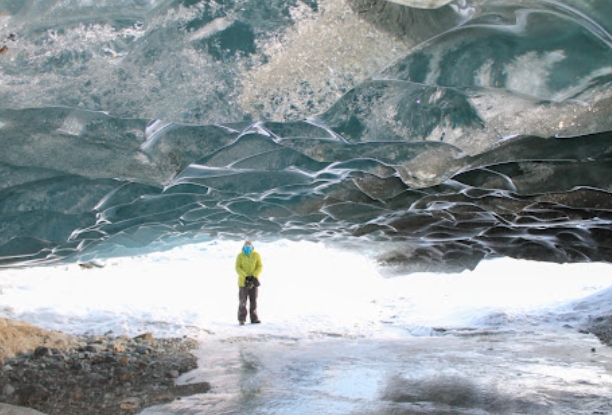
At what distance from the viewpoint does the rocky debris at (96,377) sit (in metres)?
4.99

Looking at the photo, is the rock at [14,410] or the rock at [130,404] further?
the rock at [130,404]

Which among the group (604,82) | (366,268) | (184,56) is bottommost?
(366,268)

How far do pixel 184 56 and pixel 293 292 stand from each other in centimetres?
1065

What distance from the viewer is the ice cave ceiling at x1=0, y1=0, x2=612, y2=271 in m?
3.17

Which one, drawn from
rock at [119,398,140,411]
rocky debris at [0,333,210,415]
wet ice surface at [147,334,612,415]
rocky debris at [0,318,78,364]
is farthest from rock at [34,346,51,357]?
rock at [119,398,140,411]

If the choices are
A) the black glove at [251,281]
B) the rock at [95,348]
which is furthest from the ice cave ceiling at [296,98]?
the black glove at [251,281]

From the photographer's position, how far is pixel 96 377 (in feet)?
18.9

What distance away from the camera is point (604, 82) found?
318cm

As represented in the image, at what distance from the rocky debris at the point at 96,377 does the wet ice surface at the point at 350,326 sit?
1.07ft

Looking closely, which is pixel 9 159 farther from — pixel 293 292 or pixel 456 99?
pixel 293 292

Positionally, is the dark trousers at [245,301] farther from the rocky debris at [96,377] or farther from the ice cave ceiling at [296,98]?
the ice cave ceiling at [296,98]

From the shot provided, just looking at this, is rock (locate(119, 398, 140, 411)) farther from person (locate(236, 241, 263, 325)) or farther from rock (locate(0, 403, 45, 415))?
person (locate(236, 241, 263, 325))

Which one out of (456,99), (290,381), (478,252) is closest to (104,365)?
(290,381)

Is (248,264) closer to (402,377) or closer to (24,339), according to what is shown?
(24,339)
